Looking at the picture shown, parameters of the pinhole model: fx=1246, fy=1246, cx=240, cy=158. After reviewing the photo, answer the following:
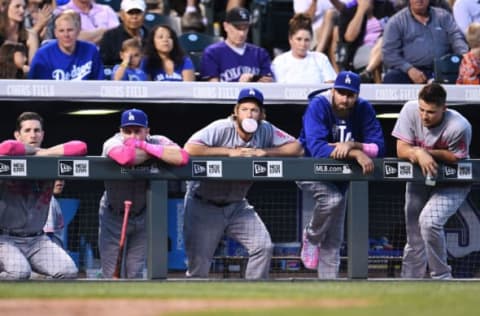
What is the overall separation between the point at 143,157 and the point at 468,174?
2.52 meters

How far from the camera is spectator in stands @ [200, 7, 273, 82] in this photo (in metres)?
11.8

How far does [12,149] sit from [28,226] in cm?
64

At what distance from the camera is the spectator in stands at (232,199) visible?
31.2ft

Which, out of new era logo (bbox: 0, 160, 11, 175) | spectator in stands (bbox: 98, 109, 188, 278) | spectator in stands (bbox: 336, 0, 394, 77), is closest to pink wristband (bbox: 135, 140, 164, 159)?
spectator in stands (bbox: 98, 109, 188, 278)

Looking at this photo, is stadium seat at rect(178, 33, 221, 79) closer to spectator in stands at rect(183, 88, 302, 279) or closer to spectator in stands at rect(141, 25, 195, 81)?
spectator in stands at rect(141, 25, 195, 81)

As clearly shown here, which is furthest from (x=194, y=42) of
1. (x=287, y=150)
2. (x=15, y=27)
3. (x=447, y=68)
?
(x=287, y=150)

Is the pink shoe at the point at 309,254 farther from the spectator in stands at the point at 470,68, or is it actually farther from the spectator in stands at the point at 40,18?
the spectator in stands at the point at 40,18

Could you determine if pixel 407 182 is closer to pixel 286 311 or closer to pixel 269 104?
pixel 269 104

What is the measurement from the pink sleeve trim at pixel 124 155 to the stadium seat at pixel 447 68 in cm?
405

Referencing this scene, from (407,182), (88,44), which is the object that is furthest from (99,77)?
(407,182)

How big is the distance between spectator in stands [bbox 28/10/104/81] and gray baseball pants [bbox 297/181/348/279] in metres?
2.71

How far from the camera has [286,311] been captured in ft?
19.8

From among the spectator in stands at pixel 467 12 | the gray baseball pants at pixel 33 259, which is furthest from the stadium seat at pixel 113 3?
the gray baseball pants at pixel 33 259

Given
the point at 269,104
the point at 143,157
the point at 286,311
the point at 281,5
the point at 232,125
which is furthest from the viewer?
the point at 281,5
